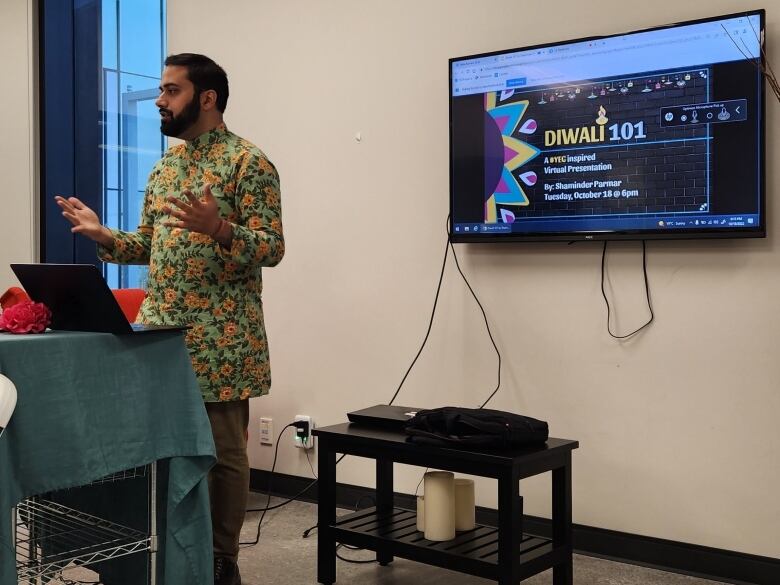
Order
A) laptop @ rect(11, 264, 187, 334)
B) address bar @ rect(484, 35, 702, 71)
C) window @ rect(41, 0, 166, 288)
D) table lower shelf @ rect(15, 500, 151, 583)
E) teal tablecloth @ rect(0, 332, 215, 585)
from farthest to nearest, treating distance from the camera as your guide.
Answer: window @ rect(41, 0, 166, 288)
address bar @ rect(484, 35, 702, 71)
table lower shelf @ rect(15, 500, 151, 583)
laptop @ rect(11, 264, 187, 334)
teal tablecloth @ rect(0, 332, 215, 585)

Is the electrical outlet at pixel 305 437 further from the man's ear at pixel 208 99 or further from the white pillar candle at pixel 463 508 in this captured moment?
the man's ear at pixel 208 99

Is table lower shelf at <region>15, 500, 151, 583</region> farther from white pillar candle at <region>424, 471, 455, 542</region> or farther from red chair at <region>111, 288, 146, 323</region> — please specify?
red chair at <region>111, 288, 146, 323</region>

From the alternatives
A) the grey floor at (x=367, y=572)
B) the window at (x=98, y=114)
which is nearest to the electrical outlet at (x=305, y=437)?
the grey floor at (x=367, y=572)

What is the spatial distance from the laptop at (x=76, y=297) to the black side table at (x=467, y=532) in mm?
780

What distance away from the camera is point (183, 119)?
258 cm

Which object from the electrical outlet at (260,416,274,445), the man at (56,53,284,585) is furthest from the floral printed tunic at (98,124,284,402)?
the electrical outlet at (260,416,274,445)

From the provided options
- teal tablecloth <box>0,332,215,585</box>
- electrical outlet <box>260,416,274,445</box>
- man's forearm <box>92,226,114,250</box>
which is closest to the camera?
teal tablecloth <box>0,332,215,585</box>

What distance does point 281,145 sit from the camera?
3.79 metres

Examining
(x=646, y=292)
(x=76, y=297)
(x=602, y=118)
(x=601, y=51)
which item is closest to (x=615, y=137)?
(x=602, y=118)

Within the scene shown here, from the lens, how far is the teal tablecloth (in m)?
1.72

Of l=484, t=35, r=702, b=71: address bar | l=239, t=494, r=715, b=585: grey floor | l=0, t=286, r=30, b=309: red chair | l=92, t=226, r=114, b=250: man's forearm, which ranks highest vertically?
l=484, t=35, r=702, b=71: address bar

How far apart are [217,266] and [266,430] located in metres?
1.49

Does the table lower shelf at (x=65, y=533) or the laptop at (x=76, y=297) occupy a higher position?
the laptop at (x=76, y=297)

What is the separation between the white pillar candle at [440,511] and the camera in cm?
251
